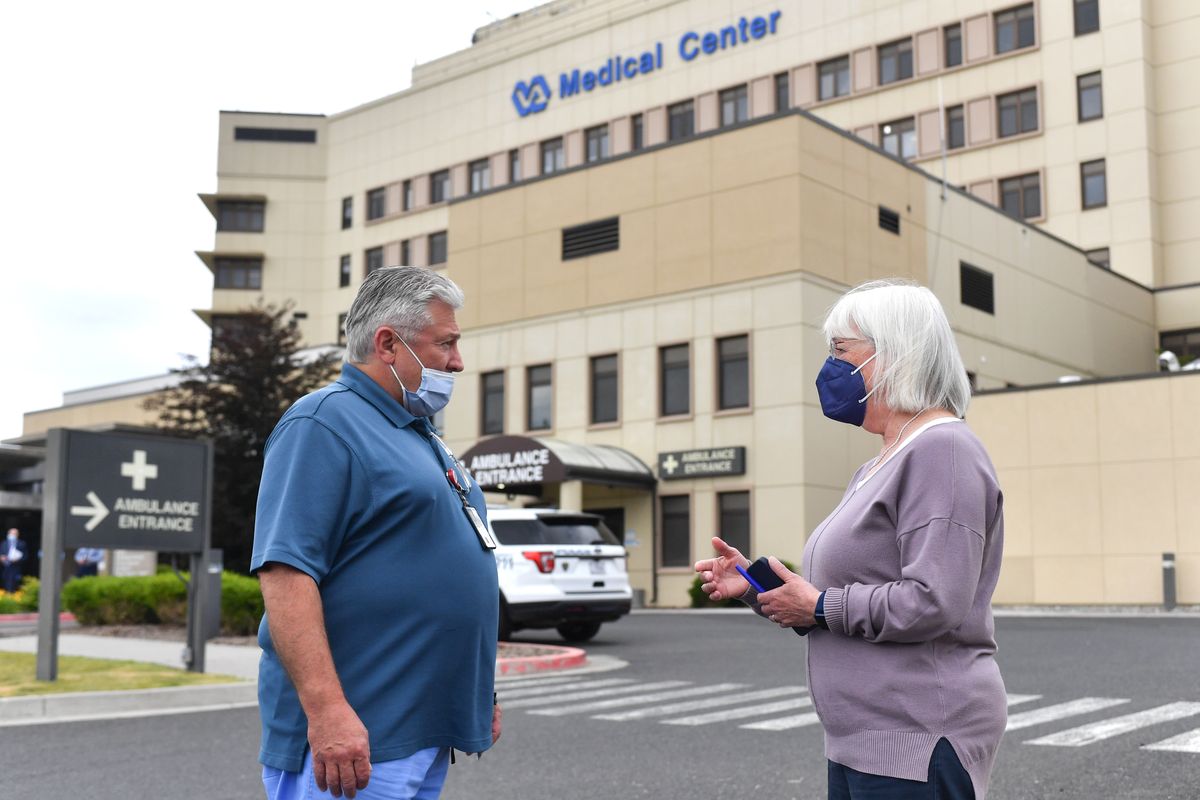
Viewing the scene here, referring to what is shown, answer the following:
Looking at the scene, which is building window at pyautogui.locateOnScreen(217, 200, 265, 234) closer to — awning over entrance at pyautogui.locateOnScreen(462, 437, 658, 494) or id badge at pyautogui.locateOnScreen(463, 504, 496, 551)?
awning over entrance at pyautogui.locateOnScreen(462, 437, 658, 494)

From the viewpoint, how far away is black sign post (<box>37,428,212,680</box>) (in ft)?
42.3

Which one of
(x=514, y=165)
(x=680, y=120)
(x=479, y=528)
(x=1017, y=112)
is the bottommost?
(x=479, y=528)

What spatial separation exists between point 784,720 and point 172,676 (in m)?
6.56

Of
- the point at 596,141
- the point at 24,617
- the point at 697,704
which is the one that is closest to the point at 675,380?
the point at 24,617

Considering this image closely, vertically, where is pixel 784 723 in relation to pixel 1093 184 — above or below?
below

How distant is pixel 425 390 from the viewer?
362 cm

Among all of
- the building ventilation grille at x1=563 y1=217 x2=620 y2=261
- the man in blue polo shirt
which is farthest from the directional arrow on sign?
the building ventilation grille at x1=563 y1=217 x2=620 y2=261

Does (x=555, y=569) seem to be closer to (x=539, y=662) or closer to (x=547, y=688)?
(x=539, y=662)

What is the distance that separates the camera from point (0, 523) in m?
49.9

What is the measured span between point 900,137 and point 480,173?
62.3ft

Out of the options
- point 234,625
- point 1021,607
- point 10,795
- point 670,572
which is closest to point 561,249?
point 670,572

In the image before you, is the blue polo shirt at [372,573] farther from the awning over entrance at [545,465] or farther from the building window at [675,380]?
the building window at [675,380]

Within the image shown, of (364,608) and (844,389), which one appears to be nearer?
(364,608)

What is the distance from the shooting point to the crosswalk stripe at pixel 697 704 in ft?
36.1
